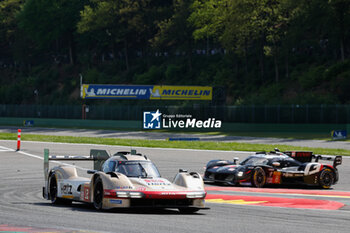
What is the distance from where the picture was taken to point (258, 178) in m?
20.0

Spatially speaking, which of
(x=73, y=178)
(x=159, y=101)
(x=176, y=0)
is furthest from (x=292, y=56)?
(x=73, y=178)

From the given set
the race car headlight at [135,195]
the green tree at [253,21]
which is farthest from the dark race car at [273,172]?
the green tree at [253,21]

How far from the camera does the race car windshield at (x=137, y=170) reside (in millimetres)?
14344

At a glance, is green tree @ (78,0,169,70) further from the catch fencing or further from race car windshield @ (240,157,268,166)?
race car windshield @ (240,157,268,166)

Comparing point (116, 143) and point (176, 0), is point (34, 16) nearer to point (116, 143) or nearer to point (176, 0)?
point (176, 0)

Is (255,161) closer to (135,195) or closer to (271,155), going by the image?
(271,155)

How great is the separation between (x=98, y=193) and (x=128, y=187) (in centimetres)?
89

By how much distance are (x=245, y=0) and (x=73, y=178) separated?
60.6m

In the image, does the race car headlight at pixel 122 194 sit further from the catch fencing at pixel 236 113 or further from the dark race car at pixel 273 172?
the catch fencing at pixel 236 113

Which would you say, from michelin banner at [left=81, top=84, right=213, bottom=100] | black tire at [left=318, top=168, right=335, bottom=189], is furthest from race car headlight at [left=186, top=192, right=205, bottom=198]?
michelin banner at [left=81, top=84, right=213, bottom=100]

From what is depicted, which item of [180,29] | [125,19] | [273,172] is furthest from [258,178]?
[125,19]

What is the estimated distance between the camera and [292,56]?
77.2 meters

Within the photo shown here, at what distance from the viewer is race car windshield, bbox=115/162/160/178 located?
47.1 feet

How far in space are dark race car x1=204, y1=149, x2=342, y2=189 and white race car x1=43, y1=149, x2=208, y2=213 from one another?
228 inches
